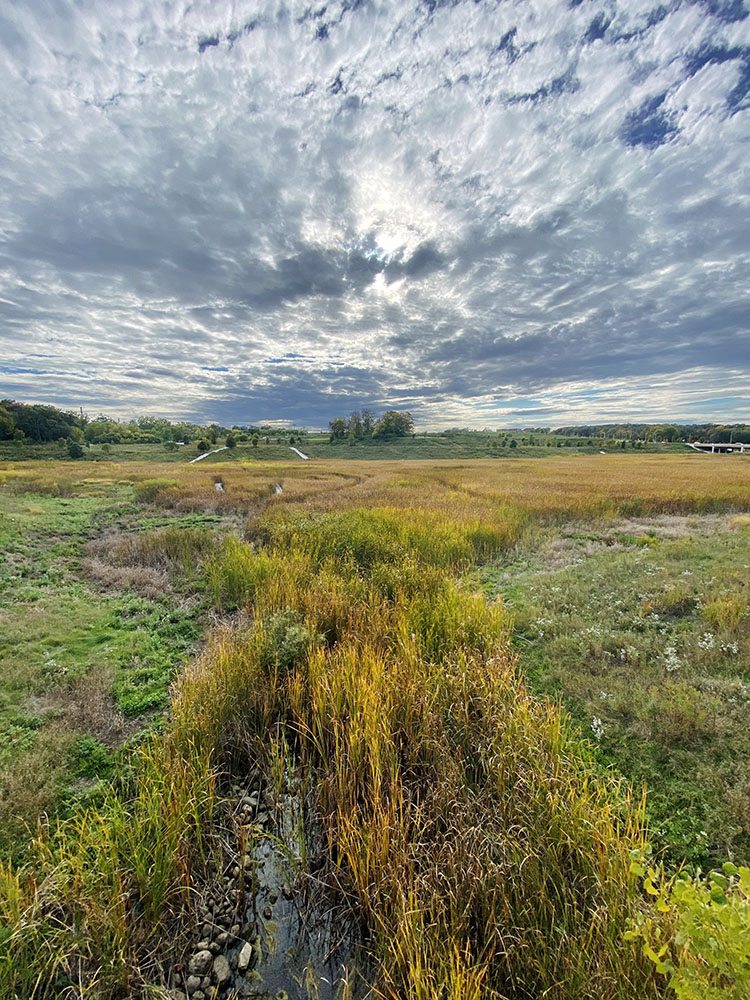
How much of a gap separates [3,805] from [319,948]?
3.30 metres

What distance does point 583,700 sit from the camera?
562 centimetres

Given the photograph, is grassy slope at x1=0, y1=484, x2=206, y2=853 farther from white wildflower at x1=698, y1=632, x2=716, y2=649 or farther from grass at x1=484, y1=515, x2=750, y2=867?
white wildflower at x1=698, y1=632, x2=716, y2=649

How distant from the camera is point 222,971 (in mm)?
2949

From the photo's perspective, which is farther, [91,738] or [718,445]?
[718,445]

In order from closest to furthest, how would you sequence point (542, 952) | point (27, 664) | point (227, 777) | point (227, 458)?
point (542, 952)
point (227, 777)
point (27, 664)
point (227, 458)

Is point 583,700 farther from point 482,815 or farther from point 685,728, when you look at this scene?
point 482,815

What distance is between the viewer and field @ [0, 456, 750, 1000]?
8.88 ft

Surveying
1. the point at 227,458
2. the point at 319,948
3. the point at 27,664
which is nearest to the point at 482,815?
the point at 319,948

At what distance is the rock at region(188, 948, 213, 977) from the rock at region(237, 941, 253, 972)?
0.71ft

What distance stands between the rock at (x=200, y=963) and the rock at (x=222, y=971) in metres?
0.06

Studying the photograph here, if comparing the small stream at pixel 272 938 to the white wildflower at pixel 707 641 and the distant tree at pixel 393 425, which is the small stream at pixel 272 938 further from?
the distant tree at pixel 393 425

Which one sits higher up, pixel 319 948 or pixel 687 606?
pixel 687 606

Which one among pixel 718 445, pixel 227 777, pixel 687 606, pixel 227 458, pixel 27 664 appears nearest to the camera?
pixel 227 777

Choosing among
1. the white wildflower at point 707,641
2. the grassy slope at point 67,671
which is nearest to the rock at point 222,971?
the grassy slope at point 67,671
